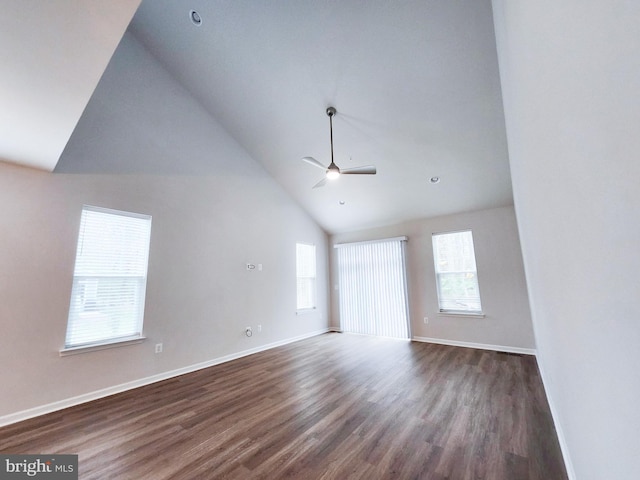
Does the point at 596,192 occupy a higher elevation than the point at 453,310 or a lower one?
higher

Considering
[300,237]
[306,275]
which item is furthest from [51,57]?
[306,275]

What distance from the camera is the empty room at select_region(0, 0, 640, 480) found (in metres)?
0.81

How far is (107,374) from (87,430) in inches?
35.0

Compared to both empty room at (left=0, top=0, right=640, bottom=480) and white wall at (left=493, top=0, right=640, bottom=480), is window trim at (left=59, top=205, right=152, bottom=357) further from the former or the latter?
white wall at (left=493, top=0, right=640, bottom=480)

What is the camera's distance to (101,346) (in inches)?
122

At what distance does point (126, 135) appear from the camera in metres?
3.56

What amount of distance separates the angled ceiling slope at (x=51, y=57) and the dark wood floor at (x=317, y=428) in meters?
2.67

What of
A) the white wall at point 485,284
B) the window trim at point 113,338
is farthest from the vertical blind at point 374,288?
the window trim at point 113,338

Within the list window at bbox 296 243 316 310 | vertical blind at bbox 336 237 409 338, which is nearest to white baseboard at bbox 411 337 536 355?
vertical blind at bbox 336 237 409 338

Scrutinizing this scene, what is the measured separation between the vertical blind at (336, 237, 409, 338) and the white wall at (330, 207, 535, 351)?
0.73ft

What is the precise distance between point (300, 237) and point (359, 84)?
3584 mm

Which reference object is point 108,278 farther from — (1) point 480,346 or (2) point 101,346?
(1) point 480,346

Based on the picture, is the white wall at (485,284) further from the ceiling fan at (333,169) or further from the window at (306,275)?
the ceiling fan at (333,169)

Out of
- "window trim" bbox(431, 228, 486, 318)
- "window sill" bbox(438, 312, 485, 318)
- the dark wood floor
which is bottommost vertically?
the dark wood floor
